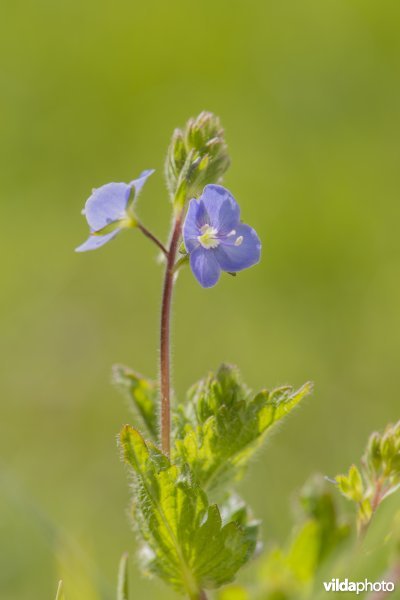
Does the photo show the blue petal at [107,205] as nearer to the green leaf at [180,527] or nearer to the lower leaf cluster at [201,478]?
the lower leaf cluster at [201,478]

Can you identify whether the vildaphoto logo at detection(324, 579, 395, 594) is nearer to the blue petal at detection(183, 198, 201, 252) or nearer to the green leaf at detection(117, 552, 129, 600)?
the green leaf at detection(117, 552, 129, 600)

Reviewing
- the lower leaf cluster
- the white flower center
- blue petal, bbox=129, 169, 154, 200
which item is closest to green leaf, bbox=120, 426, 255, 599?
the lower leaf cluster

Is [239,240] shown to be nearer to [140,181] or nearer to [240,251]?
[240,251]

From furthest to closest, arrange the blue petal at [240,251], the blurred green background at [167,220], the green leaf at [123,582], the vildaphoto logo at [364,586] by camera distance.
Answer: the blurred green background at [167,220], the blue petal at [240,251], the green leaf at [123,582], the vildaphoto logo at [364,586]

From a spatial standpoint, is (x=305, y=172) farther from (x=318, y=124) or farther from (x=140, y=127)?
(x=140, y=127)

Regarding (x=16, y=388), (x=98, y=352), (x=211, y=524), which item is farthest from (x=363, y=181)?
(x=211, y=524)

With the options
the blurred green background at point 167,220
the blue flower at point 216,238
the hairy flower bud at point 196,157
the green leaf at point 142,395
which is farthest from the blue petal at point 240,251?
the blurred green background at point 167,220
